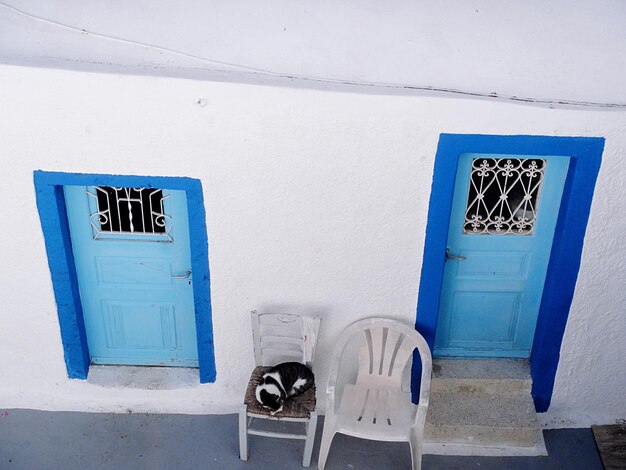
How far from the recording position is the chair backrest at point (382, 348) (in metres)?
4.51

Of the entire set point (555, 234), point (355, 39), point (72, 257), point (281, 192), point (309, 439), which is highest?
point (355, 39)

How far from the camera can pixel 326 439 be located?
445 cm

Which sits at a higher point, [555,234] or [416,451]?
[555,234]

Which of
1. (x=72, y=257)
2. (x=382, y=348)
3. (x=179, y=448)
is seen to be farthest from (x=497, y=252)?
(x=72, y=257)

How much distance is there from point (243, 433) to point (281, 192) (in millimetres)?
1805

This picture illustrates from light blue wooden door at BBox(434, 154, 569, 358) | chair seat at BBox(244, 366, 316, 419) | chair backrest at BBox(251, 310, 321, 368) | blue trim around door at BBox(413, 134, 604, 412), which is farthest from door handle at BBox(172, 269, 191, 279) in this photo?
light blue wooden door at BBox(434, 154, 569, 358)

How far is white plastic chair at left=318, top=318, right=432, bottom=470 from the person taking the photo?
14.2 ft

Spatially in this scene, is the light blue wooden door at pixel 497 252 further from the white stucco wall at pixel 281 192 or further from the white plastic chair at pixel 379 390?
the white plastic chair at pixel 379 390

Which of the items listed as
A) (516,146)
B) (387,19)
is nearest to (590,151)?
(516,146)

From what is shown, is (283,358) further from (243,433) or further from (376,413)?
(376,413)

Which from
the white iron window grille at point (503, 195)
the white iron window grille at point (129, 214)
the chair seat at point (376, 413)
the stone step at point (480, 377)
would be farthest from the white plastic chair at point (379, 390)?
the white iron window grille at point (129, 214)

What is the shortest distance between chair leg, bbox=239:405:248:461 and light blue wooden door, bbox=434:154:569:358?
5.32 feet

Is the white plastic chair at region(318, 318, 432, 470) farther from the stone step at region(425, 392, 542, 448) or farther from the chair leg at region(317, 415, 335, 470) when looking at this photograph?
the stone step at region(425, 392, 542, 448)

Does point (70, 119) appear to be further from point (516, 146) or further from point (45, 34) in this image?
point (516, 146)
